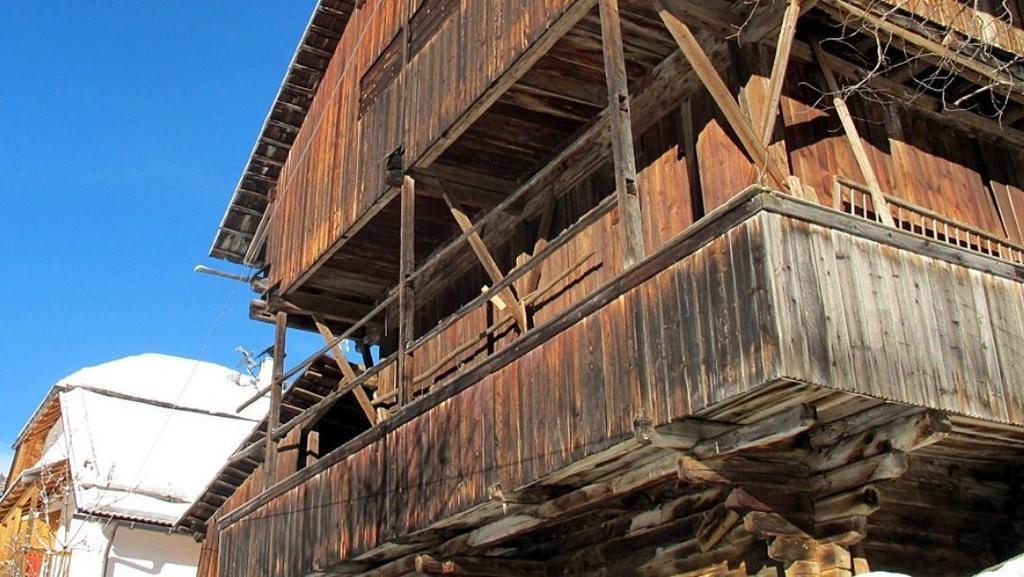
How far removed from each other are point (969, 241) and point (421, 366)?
7376 mm

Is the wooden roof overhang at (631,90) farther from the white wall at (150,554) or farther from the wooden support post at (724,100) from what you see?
the white wall at (150,554)

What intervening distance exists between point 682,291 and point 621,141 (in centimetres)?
152

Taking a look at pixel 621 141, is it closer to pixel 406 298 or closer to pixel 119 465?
pixel 406 298

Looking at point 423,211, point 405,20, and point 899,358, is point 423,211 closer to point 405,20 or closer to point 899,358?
point 405,20

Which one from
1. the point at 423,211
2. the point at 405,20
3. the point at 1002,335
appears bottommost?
the point at 1002,335

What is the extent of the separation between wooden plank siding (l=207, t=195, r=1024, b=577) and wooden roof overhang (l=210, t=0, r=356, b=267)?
910 centimetres

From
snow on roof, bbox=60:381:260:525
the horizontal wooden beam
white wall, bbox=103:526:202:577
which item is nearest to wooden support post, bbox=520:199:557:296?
the horizontal wooden beam

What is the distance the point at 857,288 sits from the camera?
701 cm

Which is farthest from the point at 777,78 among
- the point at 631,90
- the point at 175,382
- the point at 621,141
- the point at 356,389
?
the point at 175,382

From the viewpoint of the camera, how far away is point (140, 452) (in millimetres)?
26484

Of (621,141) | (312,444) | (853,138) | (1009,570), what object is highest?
(853,138)

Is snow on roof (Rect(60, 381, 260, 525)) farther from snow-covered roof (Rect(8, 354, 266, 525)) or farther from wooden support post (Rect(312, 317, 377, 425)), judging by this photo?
wooden support post (Rect(312, 317, 377, 425))

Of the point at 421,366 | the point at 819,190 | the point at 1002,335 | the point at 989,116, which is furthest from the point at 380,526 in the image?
the point at 989,116

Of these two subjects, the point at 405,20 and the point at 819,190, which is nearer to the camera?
the point at 819,190
